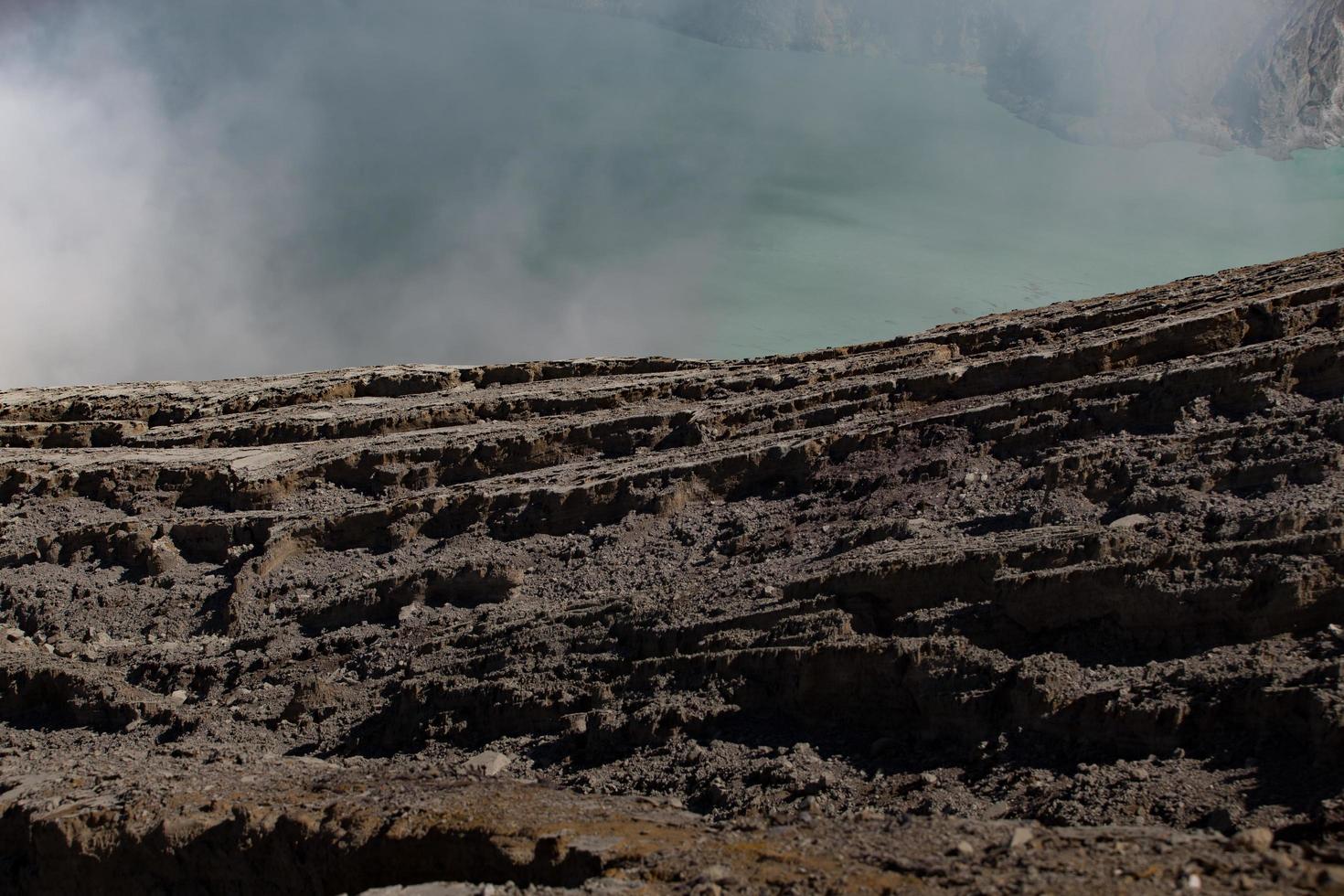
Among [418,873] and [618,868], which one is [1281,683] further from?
[418,873]

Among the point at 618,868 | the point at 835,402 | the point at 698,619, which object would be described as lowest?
the point at 618,868

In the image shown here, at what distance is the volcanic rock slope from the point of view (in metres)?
7.84

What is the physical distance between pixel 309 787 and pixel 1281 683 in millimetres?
7168

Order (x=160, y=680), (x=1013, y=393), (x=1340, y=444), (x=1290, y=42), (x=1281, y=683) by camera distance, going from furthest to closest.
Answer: (x=1290, y=42) → (x=1013, y=393) → (x=160, y=680) → (x=1340, y=444) → (x=1281, y=683)

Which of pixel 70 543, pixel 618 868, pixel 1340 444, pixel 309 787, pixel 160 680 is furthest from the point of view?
pixel 70 543

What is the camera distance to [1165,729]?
26.9 feet

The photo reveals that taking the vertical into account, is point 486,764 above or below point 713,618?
below

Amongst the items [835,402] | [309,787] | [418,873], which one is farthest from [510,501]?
[418,873]

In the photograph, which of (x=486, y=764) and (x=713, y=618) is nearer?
(x=486, y=764)

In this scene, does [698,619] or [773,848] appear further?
[698,619]

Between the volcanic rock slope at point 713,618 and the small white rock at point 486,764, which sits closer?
the volcanic rock slope at point 713,618

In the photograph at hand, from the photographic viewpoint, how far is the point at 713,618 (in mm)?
11141

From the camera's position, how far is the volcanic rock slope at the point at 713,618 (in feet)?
25.7

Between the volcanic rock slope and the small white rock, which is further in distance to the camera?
the small white rock
